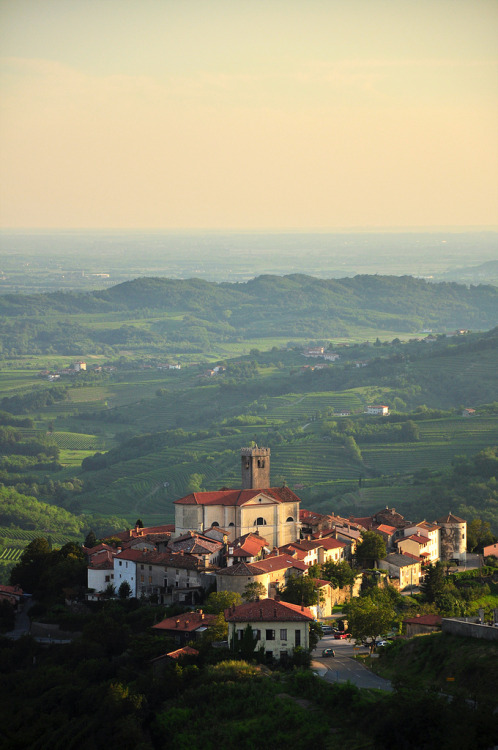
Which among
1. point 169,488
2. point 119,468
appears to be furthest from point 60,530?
point 119,468

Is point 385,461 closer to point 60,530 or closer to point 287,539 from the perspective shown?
point 60,530

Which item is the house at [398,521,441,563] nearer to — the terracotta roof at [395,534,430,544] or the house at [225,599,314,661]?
the terracotta roof at [395,534,430,544]

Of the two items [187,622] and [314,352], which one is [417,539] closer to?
[187,622]

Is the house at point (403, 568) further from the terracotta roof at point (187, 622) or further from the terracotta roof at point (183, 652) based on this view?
the terracotta roof at point (183, 652)

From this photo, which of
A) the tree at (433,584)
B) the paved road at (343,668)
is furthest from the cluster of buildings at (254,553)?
the tree at (433,584)

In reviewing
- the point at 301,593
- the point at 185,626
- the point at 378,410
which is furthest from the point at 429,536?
the point at 378,410

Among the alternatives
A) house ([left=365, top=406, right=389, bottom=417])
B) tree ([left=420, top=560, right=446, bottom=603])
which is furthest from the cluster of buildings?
house ([left=365, top=406, right=389, bottom=417])
